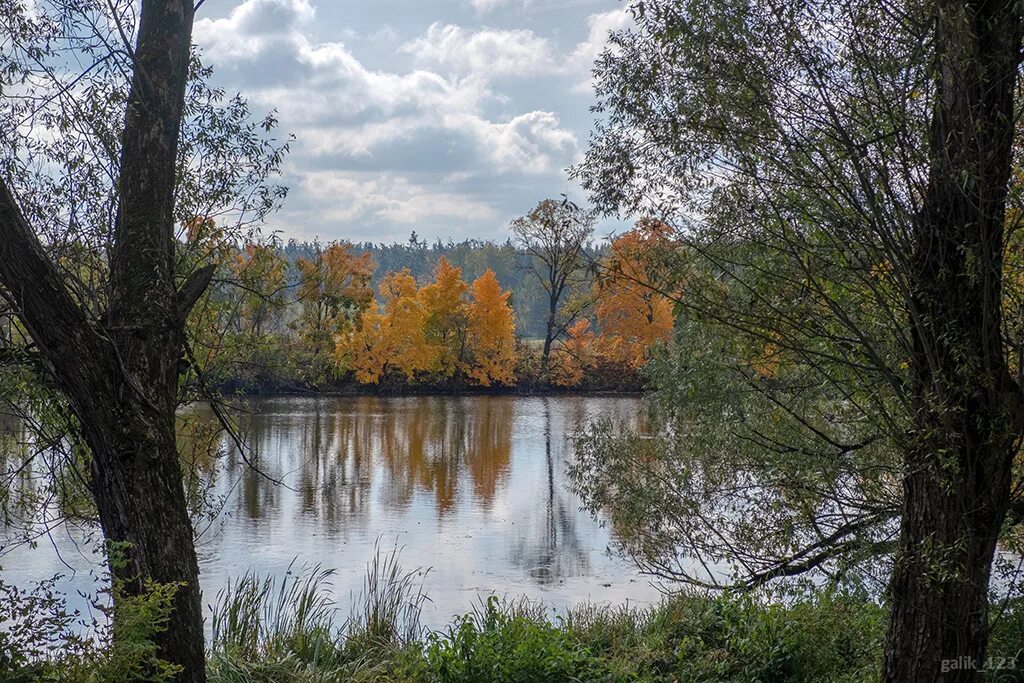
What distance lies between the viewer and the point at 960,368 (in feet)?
15.9

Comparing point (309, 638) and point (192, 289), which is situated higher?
point (192, 289)

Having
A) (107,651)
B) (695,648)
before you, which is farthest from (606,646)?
(107,651)

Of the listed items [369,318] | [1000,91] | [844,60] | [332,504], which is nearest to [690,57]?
[844,60]

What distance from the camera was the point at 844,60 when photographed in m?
5.65

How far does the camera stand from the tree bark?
4.62 m

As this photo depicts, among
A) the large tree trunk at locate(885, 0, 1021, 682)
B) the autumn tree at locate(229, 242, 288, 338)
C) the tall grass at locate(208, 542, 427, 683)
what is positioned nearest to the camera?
the large tree trunk at locate(885, 0, 1021, 682)

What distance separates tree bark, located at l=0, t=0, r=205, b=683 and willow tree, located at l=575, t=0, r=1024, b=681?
300cm

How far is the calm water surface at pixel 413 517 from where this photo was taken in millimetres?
11469

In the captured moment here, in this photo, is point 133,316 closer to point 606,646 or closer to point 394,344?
point 606,646

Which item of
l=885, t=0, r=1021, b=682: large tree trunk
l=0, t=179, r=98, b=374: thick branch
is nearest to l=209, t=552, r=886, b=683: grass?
l=885, t=0, r=1021, b=682: large tree trunk

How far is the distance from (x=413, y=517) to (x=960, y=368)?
11431mm

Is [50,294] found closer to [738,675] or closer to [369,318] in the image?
[738,675]

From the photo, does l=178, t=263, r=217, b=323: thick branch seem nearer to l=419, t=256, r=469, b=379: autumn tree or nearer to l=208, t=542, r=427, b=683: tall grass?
l=208, t=542, r=427, b=683: tall grass

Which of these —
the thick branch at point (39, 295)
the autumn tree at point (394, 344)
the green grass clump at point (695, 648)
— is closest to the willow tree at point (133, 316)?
the thick branch at point (39, 295)
